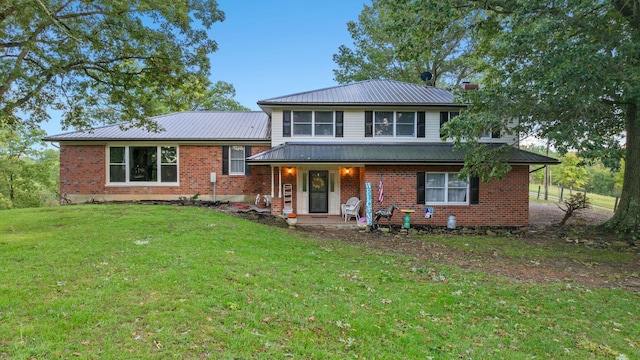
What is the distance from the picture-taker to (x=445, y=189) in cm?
1305

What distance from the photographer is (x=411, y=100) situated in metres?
14.1

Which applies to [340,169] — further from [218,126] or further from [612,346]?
[612,346]

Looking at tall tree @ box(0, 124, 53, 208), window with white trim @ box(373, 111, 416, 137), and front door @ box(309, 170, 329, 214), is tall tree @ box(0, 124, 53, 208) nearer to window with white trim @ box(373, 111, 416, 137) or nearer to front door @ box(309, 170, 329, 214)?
front door @ box(309, 170, 329, 214)

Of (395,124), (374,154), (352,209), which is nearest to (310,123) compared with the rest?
(374,154)

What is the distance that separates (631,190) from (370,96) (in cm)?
1016

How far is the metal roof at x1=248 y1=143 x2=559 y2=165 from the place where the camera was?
12.3 metres

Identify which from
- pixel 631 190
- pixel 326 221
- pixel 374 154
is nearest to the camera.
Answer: pixel 631 190

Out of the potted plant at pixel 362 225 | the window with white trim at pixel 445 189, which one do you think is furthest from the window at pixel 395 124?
the potted plant at pixel 362 225

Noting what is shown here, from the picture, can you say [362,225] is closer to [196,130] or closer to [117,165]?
[196,130]

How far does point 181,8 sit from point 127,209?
300 inches

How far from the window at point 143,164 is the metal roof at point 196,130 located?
62 cm

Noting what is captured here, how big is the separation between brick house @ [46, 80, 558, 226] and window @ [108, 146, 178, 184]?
48 mm

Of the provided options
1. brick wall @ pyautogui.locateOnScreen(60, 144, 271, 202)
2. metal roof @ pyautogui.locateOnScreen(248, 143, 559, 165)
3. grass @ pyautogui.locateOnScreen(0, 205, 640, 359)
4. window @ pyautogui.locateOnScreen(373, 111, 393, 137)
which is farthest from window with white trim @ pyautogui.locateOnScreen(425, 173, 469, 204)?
brick wall @ pyautogui.locateOnScreen(60, 144, 271, 202)

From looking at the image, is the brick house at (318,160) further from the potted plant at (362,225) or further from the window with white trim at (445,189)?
the potted plant at (362,225)
